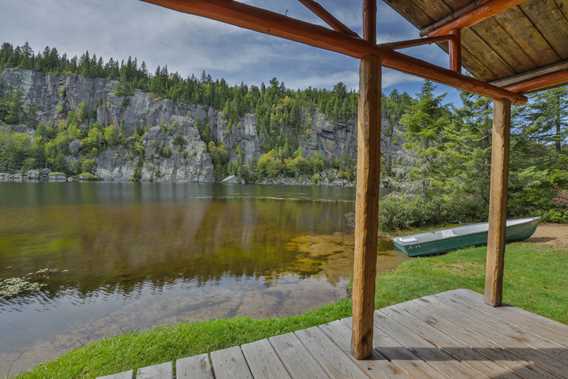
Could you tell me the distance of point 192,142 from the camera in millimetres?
74125

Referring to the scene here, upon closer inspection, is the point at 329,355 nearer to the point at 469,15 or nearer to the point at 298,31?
the point at 298,31

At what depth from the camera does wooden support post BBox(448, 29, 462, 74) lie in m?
2.56

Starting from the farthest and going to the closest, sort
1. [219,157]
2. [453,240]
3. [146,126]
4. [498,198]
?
[219,157]
[146,126]
[453,240]
[498,198]

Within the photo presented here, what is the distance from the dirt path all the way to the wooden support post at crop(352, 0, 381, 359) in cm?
815

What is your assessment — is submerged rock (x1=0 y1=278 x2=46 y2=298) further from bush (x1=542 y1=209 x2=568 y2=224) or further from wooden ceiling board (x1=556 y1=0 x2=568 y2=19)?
bush (x1=542 y1=209 x2=568 y2=224)

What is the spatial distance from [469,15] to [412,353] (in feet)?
9.14

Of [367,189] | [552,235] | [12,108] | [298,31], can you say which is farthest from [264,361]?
[12,108]

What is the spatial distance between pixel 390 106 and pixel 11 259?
79909 millimetres

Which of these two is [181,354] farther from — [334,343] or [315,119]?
[315,119]

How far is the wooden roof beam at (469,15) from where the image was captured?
6.83 ft

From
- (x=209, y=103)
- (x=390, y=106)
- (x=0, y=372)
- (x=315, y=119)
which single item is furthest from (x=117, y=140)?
(x=0, y=372)

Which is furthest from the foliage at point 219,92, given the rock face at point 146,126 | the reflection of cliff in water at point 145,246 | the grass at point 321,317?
the grass at point 321,317

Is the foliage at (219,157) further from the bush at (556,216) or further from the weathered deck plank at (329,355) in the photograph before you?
the weathered deck plank at (329,355)

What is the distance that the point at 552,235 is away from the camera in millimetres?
8438
